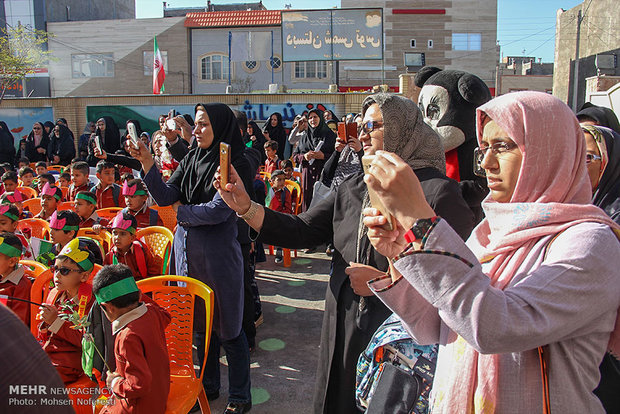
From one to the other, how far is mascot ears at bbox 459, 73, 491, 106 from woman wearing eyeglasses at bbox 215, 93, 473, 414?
1.35 metres

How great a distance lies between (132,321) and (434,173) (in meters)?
1.44

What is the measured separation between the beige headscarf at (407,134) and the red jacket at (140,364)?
1.32 meters

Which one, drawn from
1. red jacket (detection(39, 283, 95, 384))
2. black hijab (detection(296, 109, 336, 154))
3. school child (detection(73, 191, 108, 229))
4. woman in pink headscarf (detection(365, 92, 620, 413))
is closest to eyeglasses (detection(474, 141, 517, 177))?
woman in pink headscarf (detection(365, 92, 620, 413))

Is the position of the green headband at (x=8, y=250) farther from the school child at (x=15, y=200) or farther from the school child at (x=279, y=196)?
the school child at (x=279, y=196)

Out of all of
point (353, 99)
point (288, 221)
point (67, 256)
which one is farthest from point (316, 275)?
point (353, 99)

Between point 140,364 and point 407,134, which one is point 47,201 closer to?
point 140,364

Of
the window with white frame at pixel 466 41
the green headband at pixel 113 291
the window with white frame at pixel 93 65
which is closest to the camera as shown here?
the green headband at pixel 113 291

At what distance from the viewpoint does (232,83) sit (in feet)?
90.3

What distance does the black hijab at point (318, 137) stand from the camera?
7.02 metres

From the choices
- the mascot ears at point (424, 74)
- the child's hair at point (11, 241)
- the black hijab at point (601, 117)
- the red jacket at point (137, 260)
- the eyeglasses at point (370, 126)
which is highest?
the mascot ears at point (424, 74)

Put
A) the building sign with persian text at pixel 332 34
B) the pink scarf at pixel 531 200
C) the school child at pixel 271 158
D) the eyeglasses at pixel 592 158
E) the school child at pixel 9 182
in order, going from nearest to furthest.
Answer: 1. the pink scarf at pixel 531 200
2. the eyeglasses at pixel 592 158
3. the school child at pixel 9 182
4. the school child at pixel 271 158
5. the building sign with persian text at pixel 332 34

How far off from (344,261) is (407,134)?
554 millimetres

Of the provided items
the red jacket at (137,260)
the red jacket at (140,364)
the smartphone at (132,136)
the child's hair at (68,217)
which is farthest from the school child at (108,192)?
the red jacket at (140,364)

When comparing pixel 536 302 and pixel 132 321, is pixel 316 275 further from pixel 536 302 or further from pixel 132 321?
pixel 536 302
